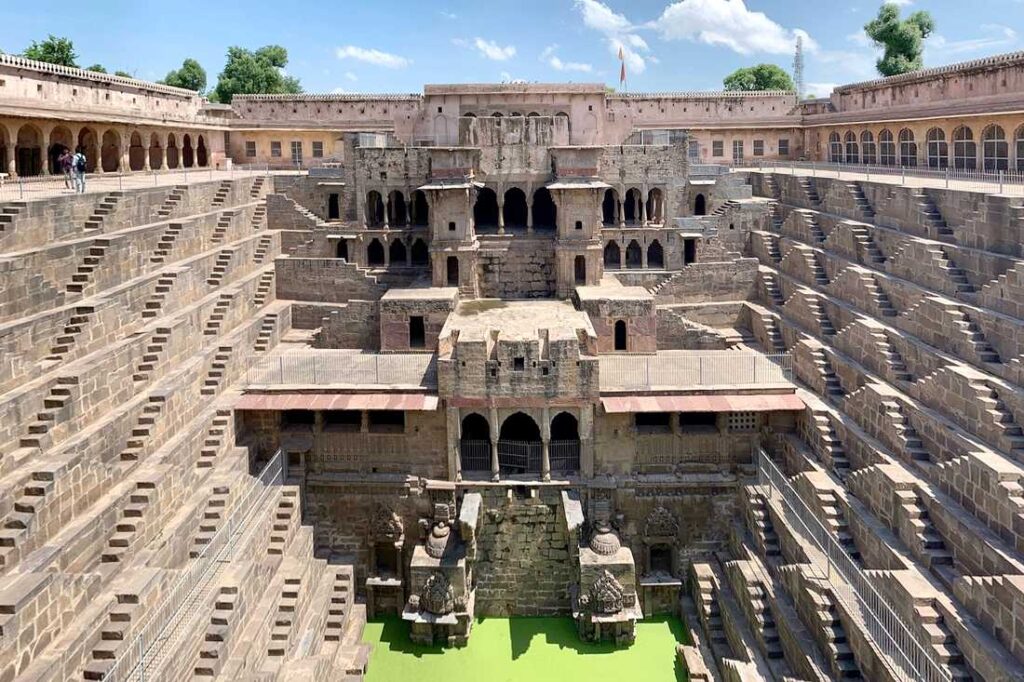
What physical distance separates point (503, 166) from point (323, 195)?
308 inches

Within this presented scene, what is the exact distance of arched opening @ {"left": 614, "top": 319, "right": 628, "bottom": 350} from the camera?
29391 millimetres

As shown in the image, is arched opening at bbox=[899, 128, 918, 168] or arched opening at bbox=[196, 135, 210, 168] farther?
arched opening at bbox=[196, 135, 210, 168]

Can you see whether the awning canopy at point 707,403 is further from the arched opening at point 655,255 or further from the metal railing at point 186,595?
the arched opening at point 655,255

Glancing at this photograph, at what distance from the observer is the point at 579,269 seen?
33375 millimetres

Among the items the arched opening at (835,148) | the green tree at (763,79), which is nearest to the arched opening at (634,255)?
the arched opening at (835,148)

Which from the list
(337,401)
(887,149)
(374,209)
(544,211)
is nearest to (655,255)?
(544,211)

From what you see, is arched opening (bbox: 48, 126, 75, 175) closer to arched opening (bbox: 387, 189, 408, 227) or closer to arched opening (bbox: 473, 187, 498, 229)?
arched opening (bbox: 387, 189, 408, 227)

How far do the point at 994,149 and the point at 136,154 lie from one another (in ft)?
135

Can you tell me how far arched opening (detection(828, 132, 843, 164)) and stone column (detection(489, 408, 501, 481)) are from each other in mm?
31452

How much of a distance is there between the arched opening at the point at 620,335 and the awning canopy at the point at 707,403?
5.29m

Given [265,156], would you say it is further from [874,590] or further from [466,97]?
[874,590]

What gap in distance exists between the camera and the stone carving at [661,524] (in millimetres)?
24828

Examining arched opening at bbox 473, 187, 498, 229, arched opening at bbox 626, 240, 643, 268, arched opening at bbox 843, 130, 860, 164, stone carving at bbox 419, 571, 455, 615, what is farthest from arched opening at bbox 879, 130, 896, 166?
stone carving at bbox 419, 571, 455, 615

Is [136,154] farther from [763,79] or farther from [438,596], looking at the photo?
[763,79]
